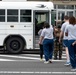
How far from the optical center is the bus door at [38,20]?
67.2 ft

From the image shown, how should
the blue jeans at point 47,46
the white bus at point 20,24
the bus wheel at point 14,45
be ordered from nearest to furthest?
the blue jeans at point 47,46 < the white bus at point 20,24 < the bus wheel at point 14,45

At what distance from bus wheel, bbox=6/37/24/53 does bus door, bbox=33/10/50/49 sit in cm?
74

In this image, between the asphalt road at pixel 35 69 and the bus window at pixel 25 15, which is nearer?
the asphalt road at pixel 35 69

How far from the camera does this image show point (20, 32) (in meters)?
20.3

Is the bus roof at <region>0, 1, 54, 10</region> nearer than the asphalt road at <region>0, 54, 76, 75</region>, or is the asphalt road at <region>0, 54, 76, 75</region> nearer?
the asphalt road at <region>0, 54, 76, 75</region>

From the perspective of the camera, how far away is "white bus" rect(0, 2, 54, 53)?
20344 millimetres

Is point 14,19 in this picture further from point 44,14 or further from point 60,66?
point 60,66

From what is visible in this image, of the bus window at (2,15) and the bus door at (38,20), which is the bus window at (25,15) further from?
the bus window at (2,15)

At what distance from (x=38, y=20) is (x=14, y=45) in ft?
6.02

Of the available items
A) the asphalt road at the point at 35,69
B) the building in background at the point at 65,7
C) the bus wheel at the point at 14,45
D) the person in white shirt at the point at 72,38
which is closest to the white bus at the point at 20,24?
the bus wheel at the point at 14,45

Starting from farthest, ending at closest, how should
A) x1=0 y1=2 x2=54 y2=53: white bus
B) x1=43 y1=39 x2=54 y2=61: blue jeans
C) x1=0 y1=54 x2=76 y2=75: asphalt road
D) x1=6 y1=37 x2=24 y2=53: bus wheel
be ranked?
x1=6 y1=37 x2=24 y2=53: bus wheel → x1=0 y1=2 x2=54 y2=53: white bus → x1=43 y1=39 x2=54 y2=61: blue jeans → x1=0 y1=54 x2=76 y2=75: asphalt road

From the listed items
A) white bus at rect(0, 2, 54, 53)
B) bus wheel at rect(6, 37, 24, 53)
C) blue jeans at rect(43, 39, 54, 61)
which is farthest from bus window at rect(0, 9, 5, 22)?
blue jeans at rect(43, 39, 54, 61)

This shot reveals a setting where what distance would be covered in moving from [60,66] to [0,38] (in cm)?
643

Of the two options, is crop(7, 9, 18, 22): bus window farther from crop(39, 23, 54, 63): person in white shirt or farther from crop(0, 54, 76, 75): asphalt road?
crop(0, 54, 76, 75): asphalt road
